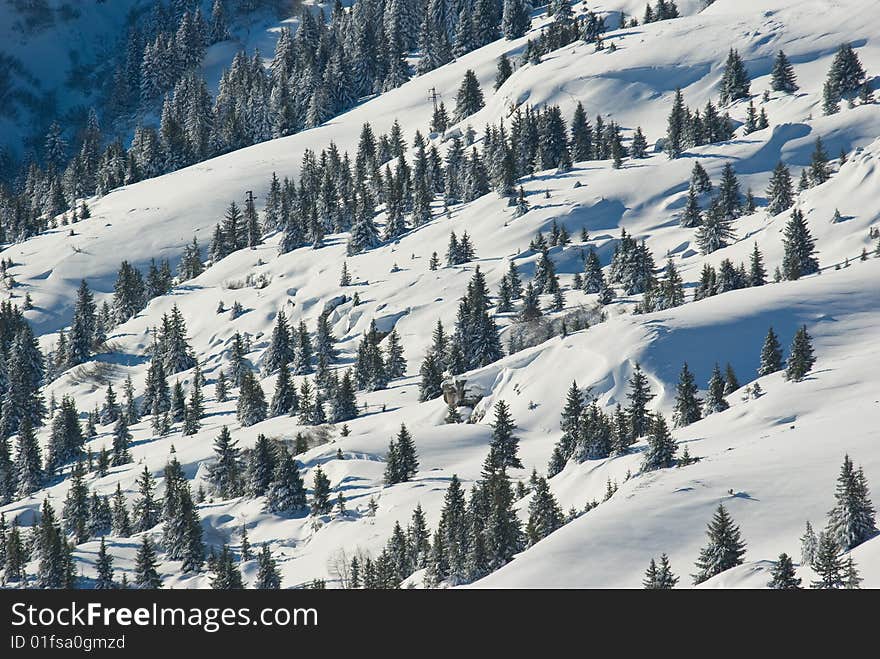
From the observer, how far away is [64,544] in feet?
239

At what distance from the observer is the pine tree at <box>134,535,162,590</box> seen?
6788 cm

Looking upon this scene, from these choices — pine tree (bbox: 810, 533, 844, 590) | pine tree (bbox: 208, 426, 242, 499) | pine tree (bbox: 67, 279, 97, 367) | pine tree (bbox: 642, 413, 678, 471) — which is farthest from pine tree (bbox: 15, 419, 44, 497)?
pine tree (bbox: 810, 533, 844, 590)

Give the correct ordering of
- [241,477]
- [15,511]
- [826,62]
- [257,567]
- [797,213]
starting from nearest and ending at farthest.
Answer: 1. [257,567]
2. [241,477]
3. [15,511]
4. [797,213]
5. [826,62]

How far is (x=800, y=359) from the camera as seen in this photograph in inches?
2800

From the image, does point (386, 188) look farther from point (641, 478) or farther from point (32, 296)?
point (641, 478)

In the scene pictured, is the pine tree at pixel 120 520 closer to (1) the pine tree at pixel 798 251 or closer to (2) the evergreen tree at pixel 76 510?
(2) the evergreen tree at pixel 76 510

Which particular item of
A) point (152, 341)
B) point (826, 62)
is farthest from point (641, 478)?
point (826, 62)

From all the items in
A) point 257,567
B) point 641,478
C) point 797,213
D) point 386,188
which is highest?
point 386,188

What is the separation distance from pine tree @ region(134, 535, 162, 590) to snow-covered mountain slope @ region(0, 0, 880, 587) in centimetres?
240

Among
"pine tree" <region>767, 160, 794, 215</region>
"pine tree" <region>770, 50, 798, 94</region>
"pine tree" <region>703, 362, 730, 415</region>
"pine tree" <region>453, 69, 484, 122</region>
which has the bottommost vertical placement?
"pine tree" <region>703, 362, 730, 415</region>

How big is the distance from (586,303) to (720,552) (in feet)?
206

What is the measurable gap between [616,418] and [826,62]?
295 feet

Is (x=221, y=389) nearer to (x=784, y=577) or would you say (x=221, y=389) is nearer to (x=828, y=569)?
(x=784, y=577)

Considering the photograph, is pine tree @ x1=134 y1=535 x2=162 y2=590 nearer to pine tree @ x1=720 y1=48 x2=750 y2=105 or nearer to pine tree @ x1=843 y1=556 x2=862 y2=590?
pine tree @ x1=843 y1=556 x2=862 y2=590
